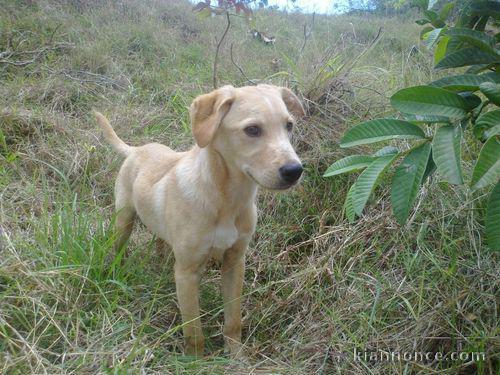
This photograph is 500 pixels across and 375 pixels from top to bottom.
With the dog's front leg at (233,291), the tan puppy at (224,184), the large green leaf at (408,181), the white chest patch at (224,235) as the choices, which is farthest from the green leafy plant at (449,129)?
the dog's front leg at (233,291)

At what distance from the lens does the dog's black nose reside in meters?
2.10

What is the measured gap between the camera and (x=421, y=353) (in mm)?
2209

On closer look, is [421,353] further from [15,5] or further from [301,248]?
[15,5]

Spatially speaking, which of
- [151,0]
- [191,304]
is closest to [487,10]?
[191,304]

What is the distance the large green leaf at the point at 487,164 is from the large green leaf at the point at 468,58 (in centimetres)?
40

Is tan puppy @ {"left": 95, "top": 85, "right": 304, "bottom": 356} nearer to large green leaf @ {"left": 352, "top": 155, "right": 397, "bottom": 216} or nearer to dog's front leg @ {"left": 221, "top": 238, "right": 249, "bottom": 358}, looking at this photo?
dog's front leg @ {"left": 221, "top": 238, "right": 249, "bottom": 358}

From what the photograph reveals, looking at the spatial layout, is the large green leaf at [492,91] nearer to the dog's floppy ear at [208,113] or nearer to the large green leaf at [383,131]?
the large green leaf at [383,131]

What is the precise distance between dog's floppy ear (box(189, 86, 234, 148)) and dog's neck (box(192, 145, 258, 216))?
0.55 ft

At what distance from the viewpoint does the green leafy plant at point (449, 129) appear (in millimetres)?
1201

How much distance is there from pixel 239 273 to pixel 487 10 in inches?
72.1

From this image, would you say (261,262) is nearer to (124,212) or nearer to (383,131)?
(124,212)

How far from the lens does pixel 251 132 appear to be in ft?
7.54

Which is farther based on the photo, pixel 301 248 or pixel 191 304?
pixel 301 248

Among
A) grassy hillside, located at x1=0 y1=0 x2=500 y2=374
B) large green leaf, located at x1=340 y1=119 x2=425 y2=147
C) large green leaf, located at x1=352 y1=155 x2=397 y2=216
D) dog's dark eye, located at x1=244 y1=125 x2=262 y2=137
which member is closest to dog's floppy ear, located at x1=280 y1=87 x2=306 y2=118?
dog's dark eye, located at x1=244 y1=125 x2=262 y2=137
